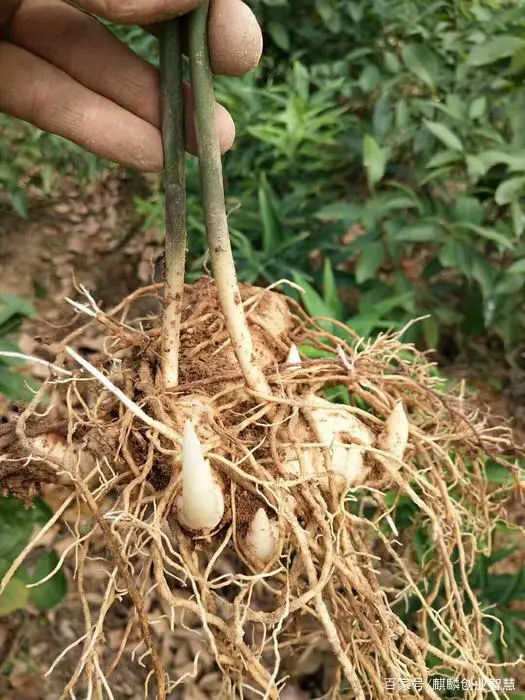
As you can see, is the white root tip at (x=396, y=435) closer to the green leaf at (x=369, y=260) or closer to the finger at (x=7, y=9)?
the green leaf at (x=369, y=260)

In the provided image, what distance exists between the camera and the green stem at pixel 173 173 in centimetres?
86

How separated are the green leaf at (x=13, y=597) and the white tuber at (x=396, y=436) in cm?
64

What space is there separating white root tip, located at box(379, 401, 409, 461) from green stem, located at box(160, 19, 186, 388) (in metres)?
0.33

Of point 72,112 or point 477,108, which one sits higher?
point 72,112

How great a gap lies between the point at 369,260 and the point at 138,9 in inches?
38.4

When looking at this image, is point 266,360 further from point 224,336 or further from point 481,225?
point 481,225

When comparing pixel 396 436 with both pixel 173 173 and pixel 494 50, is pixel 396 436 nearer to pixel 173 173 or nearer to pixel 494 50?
A: pixel 173 173

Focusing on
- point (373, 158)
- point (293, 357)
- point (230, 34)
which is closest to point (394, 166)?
point (373, 158)

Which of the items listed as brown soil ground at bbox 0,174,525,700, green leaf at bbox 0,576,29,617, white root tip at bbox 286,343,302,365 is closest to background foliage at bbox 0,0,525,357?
brown soil ground at bbox 0,174,525,700

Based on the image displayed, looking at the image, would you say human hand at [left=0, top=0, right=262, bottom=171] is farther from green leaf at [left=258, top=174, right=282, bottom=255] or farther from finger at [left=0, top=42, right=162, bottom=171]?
green leaf at [left=258, top=174, right=282, bottom=255]

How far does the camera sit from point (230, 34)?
0.83m

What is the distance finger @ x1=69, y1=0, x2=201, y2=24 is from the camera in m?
0.78

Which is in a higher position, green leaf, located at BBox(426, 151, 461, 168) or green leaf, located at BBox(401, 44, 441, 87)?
green leaf, located at BBox(401, 44, 441, 87)

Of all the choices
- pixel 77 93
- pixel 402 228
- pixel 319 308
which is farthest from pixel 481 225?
pixel 77 93
